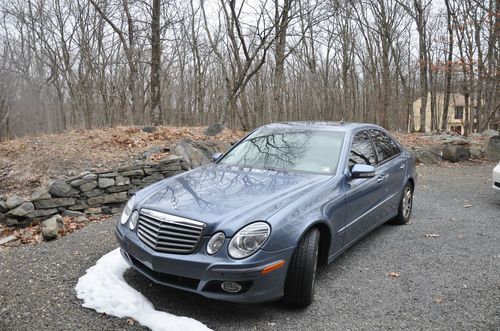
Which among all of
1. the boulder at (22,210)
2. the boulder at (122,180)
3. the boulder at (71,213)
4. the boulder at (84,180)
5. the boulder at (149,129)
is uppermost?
the boulder at (149,129)

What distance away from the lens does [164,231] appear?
293 centimetres

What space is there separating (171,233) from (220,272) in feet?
1.63

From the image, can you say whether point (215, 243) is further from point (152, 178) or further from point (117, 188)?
point (152, 178)

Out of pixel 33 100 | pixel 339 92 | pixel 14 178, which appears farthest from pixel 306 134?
pixel 339 92

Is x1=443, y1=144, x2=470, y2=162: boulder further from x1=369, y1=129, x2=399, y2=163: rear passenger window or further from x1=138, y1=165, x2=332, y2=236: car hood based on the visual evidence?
x1=138, y1=165, x2=332, y2=236: car hood

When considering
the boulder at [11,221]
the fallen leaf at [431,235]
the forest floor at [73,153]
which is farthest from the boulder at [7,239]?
the fallen leaf at [431,235]

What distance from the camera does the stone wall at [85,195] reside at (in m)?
5.97

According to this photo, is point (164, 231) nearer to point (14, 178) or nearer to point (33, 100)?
point (14, 178)

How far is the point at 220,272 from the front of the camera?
106 inches

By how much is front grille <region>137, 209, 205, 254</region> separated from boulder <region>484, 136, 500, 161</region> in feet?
42.2

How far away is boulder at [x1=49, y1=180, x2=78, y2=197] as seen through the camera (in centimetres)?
621

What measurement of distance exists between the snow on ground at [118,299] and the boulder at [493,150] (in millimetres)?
12835

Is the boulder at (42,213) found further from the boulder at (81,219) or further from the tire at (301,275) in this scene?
the tire at (301,275)

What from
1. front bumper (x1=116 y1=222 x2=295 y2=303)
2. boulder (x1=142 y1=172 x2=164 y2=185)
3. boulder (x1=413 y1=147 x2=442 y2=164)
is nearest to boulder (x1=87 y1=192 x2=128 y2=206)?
boulder (x1=142 y1=172 x2=164 y2=185)
